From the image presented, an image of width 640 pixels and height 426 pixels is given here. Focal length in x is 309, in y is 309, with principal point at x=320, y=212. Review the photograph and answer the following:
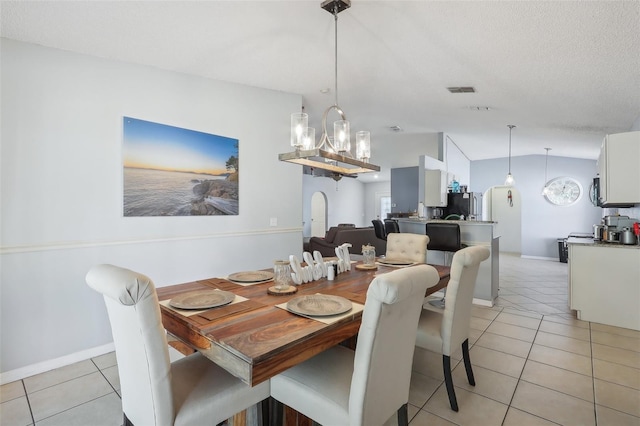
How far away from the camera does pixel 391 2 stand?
2105mm

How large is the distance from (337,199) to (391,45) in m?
8.94

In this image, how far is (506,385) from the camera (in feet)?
7.21

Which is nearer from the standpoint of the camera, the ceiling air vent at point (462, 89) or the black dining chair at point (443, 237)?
the ceiling air vent at point (462, 89)

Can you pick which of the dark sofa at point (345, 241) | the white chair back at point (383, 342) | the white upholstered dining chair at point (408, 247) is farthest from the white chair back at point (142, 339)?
the dark sofa at point (345, 241)

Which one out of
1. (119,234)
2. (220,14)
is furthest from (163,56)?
(119,234)

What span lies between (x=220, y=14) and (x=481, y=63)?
2320mm

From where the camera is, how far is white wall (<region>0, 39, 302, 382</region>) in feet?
7.64

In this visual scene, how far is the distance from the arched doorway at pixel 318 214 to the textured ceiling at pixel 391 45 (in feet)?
22.5

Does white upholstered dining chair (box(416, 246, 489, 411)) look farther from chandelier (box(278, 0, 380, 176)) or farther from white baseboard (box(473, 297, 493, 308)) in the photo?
white baseboard (box(473, 297, 493, 308))

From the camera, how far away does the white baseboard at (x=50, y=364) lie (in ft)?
7.52

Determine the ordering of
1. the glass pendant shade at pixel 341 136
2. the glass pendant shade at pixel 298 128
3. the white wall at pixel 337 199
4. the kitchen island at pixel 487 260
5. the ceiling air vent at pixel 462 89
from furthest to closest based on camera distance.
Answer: the white wall at pixel 337 199
the kitchen island at pixel 487 260
the ceiling air vent at pixel 462 89
the glass pendant shade at pixel 341 136
the glass pendant shade at pixel 298 128

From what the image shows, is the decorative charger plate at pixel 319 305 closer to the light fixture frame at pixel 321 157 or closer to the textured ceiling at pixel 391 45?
the light fixture frame at pixel 321 157

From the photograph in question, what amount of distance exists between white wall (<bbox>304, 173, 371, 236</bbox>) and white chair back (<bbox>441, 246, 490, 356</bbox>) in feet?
26.6

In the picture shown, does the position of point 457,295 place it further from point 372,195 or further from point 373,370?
point 372,195
